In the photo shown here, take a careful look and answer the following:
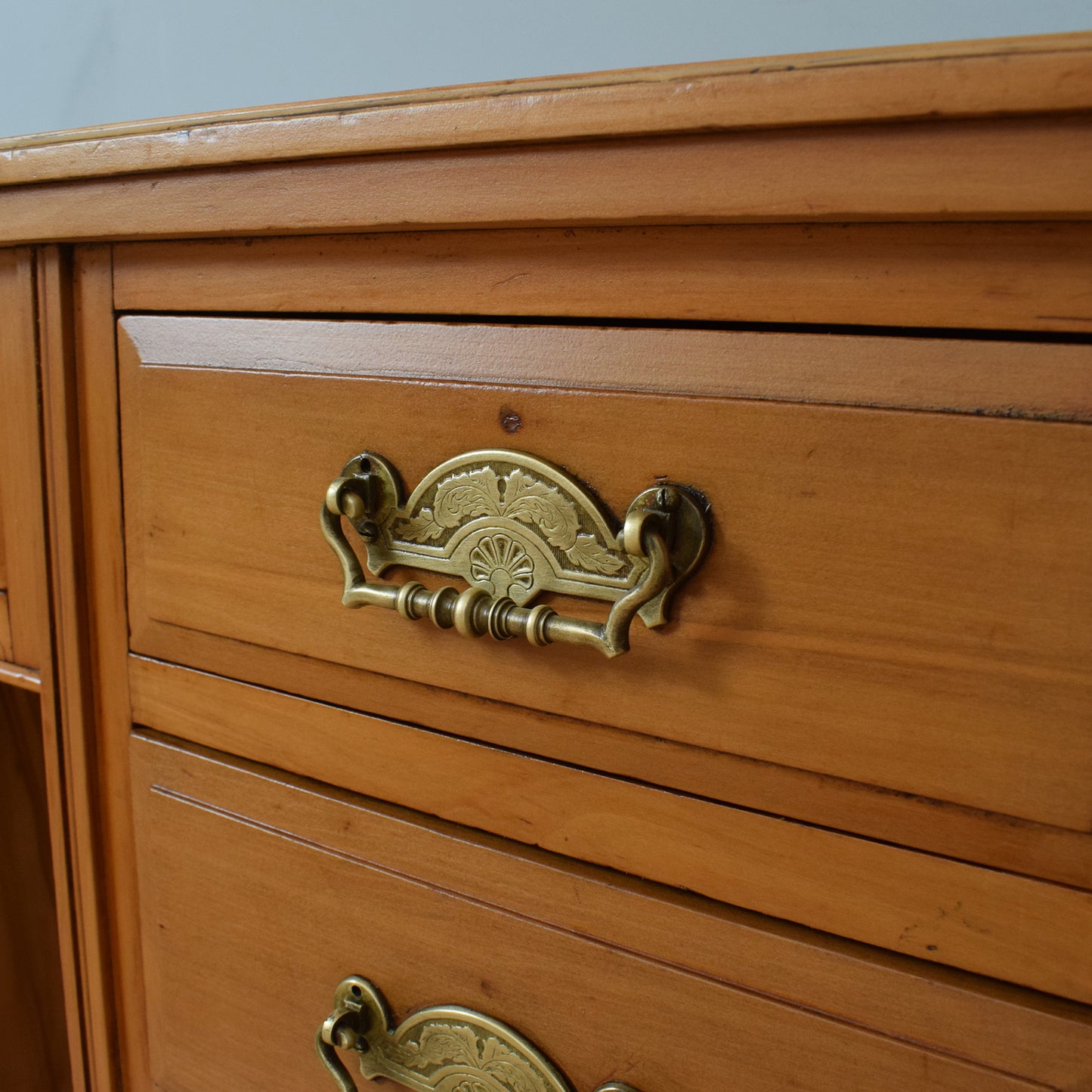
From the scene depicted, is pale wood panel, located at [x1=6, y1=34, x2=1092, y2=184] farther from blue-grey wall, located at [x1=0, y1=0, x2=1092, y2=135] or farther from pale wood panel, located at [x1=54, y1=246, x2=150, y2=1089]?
blue-grey wall, located at [x1=0, y1=0, x2=1092, y2=135]

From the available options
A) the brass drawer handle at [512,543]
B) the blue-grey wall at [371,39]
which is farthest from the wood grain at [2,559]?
the blue-grey wall at [371,39]

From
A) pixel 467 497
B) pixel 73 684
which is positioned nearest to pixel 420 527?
pixel 467 497

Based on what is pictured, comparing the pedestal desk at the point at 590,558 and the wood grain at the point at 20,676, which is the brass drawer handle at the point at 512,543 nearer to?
the pedestal desk at the point at 590,558

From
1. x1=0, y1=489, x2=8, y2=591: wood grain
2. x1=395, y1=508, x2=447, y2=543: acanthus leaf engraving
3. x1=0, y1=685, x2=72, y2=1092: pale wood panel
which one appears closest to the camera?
x1=395, y1=508, x2=447, y2=543: acanthus leaf engraving

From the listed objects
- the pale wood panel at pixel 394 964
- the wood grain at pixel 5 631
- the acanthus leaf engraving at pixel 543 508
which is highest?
the acanthus leaf engraving at pixel 543 508

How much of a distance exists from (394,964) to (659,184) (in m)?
0.32

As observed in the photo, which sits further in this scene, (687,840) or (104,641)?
(104,641)

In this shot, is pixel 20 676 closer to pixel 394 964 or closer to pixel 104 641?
pixel 104 641

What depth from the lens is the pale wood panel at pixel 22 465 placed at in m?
0.43

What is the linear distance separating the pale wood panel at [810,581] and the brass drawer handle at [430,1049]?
0.45 ft

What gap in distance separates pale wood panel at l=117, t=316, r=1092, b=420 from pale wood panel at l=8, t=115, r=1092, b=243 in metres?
0.04

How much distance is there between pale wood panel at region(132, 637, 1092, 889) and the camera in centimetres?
26

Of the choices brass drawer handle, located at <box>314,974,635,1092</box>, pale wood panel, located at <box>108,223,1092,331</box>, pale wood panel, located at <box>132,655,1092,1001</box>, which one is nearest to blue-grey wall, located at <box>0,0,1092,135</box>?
pale wood panel, located at <box>108,223,1092,331</box>

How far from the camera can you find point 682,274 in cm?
28
